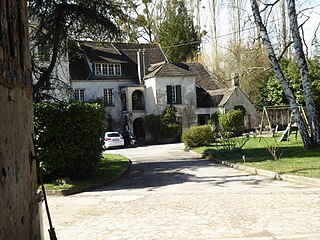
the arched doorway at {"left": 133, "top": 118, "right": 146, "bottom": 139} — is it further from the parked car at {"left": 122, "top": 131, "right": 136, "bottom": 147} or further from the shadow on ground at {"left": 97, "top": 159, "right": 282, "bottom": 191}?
the shadow on ground at {"left": 97, "top": 159, "right": 282, "bottom": 191}

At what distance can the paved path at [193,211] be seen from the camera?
6.83m

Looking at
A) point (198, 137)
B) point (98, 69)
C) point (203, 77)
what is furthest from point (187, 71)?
point (198, 137)

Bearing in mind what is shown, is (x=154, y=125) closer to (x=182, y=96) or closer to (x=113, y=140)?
(x=182, y=96)

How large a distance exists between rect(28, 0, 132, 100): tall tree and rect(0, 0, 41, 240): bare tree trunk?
1544 cm

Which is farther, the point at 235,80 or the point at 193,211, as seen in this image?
the point at 235,80

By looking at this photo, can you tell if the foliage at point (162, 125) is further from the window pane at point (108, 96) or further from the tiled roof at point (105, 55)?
the tiled roof at point (105, 55)

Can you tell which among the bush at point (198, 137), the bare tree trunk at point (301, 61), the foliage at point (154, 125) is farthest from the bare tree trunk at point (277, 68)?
the foliage at point (154, 125)

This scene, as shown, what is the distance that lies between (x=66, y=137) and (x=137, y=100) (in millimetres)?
32607

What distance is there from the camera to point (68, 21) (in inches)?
712

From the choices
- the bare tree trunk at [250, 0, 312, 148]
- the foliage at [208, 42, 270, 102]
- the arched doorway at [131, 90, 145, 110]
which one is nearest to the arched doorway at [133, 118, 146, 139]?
the arched doorway at [131, 90, 145, 110]

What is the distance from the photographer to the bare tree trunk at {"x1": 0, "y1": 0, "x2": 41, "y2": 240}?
6.66 feet

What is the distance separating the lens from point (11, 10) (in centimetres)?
223

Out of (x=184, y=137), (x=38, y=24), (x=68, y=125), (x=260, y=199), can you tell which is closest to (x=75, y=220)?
(x=260, y=199)

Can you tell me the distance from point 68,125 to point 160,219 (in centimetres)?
683
